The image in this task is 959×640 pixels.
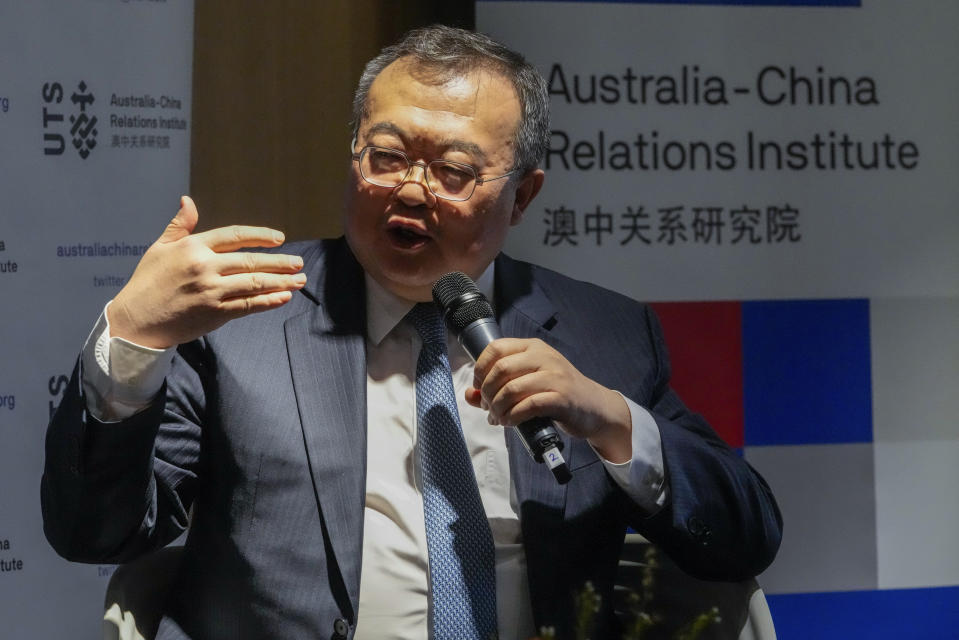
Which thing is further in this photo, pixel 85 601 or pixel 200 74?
pixel 200 74

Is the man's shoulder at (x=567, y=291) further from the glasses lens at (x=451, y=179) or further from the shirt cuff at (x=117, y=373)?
the shirt cuff at (x=117, y=373)

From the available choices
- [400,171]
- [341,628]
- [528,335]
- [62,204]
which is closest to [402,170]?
[400,171]

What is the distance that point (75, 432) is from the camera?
1722mm

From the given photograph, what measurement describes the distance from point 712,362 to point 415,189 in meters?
1.55

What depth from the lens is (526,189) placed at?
7.60ft

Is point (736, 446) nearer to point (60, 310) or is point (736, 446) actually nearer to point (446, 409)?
point (446, 409)

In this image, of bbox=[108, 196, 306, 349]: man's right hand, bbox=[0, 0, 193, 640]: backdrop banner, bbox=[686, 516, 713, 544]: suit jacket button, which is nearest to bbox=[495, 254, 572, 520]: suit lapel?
bbox=[686, 516, 713, 544]: suit jacket button

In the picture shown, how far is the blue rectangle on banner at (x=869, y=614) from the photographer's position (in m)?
3.34

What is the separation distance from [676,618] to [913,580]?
1603 mm

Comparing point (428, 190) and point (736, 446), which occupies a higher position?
point (428, 190)

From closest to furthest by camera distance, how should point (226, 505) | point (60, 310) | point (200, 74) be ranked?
1. point (226, 505)
2. point (60, 310)
3. point (200, 74)

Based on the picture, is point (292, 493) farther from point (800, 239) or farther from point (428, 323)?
point (800, 239)

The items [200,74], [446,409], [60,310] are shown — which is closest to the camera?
[446,409]

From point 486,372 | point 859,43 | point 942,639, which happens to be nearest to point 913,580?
point 942,639
